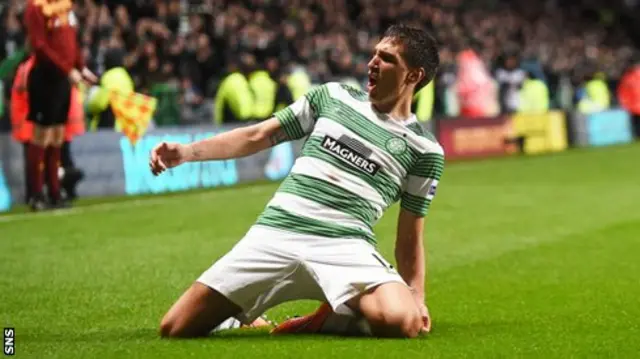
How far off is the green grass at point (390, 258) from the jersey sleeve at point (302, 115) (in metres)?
0.99

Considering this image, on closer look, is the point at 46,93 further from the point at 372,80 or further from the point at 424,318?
the point at 424,318

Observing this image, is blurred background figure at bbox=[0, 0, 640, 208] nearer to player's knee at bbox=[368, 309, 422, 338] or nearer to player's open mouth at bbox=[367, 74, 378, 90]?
player's open mouth at bbox=[367, 74, 378, 90]

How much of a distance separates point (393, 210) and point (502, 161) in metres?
9.42

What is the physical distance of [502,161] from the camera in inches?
915

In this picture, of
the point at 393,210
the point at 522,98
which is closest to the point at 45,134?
the point at 393,210

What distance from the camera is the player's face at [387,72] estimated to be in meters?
6.27

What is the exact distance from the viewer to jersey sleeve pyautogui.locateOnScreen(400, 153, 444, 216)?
636 cm

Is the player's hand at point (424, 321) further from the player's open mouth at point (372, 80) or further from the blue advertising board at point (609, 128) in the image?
the blue advertising board at point (609, 128)

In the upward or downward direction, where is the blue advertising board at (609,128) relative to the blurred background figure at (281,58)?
downward

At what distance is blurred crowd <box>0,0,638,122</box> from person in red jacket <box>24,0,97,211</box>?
4357 mm

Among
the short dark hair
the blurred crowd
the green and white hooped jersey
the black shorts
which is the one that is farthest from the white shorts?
the blurred crowd

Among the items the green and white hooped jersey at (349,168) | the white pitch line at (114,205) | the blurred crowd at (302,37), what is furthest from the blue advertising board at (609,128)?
the green and white hooped jersey at (349,168)
